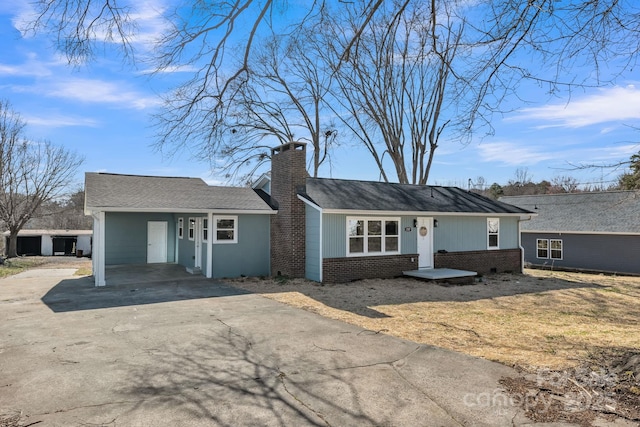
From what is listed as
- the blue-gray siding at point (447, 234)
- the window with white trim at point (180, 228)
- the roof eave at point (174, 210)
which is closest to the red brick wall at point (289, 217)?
the roof eave at point (174, 210)

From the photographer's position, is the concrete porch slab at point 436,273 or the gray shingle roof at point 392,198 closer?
the concrete porch slab at point 436,273

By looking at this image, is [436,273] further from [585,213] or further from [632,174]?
[585,213]

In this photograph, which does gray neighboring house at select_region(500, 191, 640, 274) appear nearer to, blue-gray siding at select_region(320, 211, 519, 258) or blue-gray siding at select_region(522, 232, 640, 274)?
blue-gray siding at select_region(522, 232, 640, 274)

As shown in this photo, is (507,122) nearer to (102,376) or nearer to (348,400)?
(348,400)

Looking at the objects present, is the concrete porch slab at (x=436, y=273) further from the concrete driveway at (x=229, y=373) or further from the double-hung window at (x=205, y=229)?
the double-hung window at (x=205, y=229)

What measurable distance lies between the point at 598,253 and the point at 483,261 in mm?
8649

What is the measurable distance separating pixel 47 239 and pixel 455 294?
29194mm

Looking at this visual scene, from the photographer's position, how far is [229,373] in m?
5.00

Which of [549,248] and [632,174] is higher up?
[632,174]

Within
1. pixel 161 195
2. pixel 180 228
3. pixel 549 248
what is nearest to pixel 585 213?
pixel 549 248

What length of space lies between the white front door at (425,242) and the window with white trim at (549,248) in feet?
37.3

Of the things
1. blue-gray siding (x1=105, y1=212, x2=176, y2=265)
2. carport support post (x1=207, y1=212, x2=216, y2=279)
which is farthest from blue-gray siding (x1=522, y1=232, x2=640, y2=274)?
blue-gray siding (x1=105, y1=212, x2=176, y2=265)

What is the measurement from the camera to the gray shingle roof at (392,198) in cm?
1430

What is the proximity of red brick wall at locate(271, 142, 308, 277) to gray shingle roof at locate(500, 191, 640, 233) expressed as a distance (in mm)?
15747
